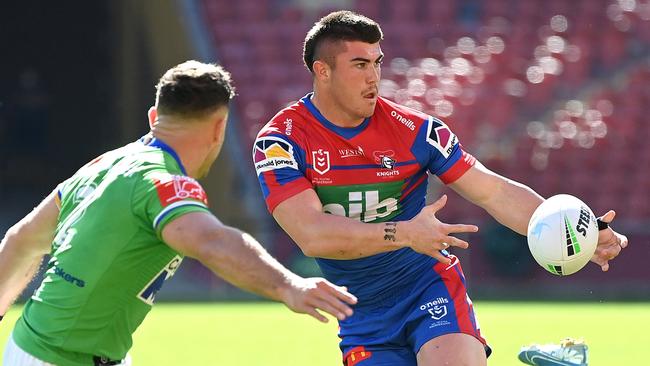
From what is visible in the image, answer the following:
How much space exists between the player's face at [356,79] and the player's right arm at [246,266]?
2.30 m

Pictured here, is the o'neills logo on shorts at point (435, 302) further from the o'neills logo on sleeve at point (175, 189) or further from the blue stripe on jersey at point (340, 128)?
the o'neills logo on sleeve at point (175, 189)

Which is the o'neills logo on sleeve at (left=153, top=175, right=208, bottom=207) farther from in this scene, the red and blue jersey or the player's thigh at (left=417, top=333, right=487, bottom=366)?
the player's thigh at (left=417, top=333, right=487, bottom=366)

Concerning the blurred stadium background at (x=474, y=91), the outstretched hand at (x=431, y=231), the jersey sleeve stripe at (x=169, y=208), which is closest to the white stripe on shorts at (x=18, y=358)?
the jersey sleeve stripe at (x=169, y=208)

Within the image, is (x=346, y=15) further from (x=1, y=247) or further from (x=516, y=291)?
(x=516, y=291)

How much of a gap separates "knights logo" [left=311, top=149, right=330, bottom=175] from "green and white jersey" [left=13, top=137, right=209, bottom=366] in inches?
66.9

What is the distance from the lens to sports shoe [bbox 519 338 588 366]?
6559mm

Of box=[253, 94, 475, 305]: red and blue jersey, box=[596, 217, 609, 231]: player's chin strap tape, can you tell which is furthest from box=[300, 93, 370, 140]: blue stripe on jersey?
box=[596, 217, 609, 231]: player's chin strap tape

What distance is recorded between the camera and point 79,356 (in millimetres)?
4445

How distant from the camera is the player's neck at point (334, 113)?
6.28 meters

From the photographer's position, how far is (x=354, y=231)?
555 cm

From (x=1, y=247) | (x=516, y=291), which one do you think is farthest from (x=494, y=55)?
(x=1, y=247)

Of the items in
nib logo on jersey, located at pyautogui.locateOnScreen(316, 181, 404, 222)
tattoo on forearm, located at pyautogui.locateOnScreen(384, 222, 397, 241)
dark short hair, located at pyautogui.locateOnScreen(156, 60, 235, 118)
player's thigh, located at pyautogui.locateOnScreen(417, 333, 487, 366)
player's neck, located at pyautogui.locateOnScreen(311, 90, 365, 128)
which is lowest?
player's thigh, located at pyautogui.locateOnScreen(417, 333, 487, 366)

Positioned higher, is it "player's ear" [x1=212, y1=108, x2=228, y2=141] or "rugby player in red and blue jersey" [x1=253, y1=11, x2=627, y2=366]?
"player's ear" [x1=212, y1=108, x2=228, y2=141]

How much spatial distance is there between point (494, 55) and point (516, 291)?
457cm
